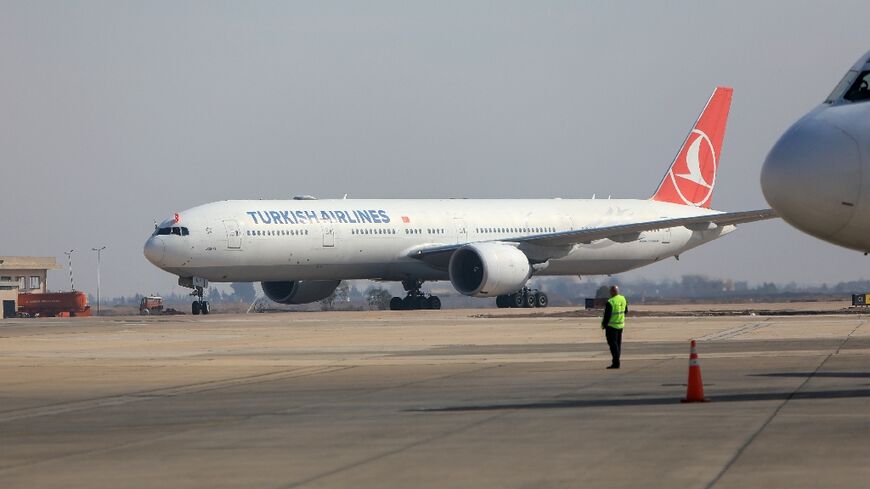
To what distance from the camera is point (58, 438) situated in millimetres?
14305

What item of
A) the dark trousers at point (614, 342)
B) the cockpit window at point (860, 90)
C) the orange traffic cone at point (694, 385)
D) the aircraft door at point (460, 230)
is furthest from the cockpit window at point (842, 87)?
the aircraft door at point (460, 230)

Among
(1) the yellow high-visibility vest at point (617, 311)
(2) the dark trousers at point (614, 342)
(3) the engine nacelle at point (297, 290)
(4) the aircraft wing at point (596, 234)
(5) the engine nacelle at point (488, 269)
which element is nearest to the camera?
(2) the dark trousers at point (614, 342)

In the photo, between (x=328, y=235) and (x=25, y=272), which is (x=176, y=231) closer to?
(x=328, y=235)

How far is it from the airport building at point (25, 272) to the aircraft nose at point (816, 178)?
81205 millimetres

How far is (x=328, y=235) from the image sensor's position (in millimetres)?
Answer: 55469

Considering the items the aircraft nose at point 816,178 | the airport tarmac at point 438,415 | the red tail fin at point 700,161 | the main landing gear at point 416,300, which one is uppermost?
the red tail fin at point 700,161

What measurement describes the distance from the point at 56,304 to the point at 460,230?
23051 millimetres

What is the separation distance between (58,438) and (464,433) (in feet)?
12.4

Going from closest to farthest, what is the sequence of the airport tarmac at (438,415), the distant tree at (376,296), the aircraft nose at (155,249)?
1. the airport tarmac at (438,415)
2. the aircraft nose at (155,249)
3. the distant tree at (376,296)

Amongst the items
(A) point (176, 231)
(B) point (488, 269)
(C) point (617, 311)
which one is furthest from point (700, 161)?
(C) point (617, 311)

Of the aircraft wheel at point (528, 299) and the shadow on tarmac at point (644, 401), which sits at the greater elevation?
the aircraft wheel at point (528, 299)

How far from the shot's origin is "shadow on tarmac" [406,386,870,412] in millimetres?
16672

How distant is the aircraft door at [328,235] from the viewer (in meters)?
55.3

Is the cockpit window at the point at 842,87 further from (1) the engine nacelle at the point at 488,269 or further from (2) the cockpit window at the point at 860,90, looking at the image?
(1) the engine nacelle at the point at 488,269
